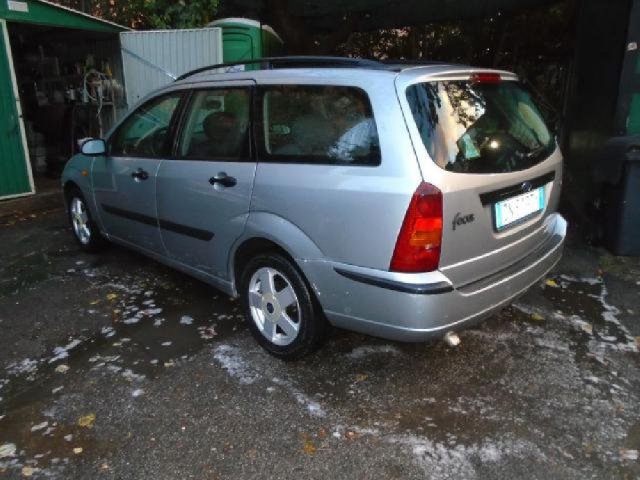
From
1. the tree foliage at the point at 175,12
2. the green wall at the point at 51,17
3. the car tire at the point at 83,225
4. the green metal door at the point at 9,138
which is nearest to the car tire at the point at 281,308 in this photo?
the car tire at the point at 83,225

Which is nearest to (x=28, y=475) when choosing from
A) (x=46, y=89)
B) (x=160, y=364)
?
(x=160, y=364)

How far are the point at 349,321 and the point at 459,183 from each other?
0.89 meters

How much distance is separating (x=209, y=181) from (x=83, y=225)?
2.47 metres

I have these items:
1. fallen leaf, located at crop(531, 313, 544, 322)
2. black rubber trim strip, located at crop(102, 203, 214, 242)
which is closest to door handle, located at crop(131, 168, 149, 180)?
black rubber trim strip, located at crop(102, 203, 214, 242)

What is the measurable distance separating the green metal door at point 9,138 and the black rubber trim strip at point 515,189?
21.1ft

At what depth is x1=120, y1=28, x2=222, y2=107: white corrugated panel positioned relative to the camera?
23.6ft

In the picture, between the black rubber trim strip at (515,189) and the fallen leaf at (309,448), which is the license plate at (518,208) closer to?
the black rubber trim strip at (515,189)

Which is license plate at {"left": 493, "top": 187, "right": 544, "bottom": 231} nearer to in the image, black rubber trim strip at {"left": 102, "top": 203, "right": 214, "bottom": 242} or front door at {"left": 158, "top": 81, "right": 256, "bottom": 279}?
front door at {"left": 158, "top": 81, "right": 256, "bottom": 279}

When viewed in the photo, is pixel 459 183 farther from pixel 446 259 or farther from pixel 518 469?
pixel 518 469

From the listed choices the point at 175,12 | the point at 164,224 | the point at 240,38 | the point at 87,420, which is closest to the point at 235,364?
the point at 87,420

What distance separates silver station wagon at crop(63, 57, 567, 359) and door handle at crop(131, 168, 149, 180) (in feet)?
0.57

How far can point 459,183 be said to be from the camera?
247 cm

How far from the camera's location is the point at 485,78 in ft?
9.51

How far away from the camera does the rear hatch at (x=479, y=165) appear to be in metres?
2.47
